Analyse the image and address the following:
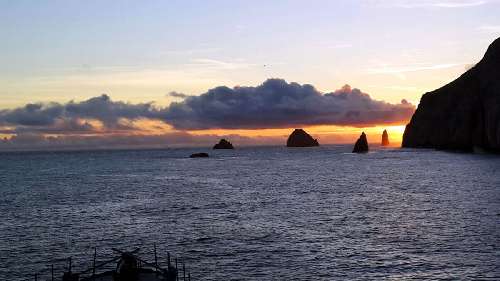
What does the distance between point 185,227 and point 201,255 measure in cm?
1646

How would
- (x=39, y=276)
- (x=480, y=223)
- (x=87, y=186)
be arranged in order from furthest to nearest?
(x=87, y=186)
(x=480, y=223)
(x=39, y=276)

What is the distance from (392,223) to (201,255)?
92.5 feet

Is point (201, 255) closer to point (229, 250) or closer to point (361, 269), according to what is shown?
point (229, 250)

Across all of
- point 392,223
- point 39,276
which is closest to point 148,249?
point 39,276

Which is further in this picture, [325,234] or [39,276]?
[325,234]

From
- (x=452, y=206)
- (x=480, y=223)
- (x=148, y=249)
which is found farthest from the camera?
(x=452, y=206)

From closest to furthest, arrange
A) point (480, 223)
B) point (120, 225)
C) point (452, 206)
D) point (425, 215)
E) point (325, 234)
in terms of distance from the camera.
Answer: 1. point (325, 234)
2. point (480, 223)
3. point (120, 225)
4. point (425, 215)
5. point (452, 206)

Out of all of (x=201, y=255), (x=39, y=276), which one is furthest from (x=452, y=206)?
(x=39, y=276)

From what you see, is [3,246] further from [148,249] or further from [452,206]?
[452,206]

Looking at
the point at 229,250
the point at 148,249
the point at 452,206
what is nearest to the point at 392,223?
the point at 452,206

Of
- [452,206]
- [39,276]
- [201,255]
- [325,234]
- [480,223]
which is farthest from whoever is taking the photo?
[452,206]

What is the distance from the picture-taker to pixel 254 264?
47.3m

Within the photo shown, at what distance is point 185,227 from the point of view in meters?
67.1

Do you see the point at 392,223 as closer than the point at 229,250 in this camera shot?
No
